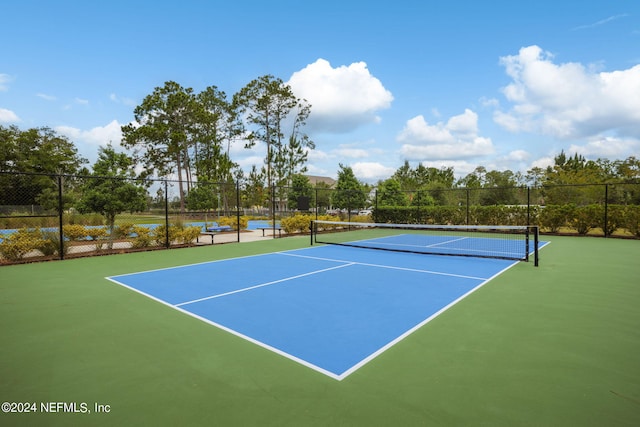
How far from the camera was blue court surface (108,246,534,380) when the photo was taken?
3826 millimetres

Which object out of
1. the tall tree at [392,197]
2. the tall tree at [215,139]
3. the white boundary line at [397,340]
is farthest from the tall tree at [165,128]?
the white boundary line at [397,340]

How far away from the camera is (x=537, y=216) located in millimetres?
17016

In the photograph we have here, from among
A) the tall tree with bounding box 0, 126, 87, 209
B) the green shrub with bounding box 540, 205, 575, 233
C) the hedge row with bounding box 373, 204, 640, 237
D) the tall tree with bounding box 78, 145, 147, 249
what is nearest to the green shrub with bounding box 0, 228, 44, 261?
the tall tree with bounding box 78, 145, 147, 249

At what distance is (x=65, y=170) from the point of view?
144 feet

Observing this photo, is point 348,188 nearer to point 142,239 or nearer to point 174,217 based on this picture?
point 174,217

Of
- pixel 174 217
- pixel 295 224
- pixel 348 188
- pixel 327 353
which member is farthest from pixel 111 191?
pixel 348 188

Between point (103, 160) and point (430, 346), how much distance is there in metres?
12.9

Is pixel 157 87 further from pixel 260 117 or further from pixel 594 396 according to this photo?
pixel 594 396

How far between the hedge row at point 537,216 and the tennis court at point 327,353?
981cm

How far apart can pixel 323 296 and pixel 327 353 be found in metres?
2.20

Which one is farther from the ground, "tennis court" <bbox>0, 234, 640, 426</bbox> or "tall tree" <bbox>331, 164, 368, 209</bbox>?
"tall tree" <bbox>331, 164, 368, 209</bbox>

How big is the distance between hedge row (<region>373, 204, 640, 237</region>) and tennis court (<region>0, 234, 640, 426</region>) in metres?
9.81

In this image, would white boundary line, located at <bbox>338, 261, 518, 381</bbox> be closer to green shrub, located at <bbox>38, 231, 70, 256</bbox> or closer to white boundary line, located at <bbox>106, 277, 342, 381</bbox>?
white boundary line, located at <bbox>106, 277, 342, 381</bbox>

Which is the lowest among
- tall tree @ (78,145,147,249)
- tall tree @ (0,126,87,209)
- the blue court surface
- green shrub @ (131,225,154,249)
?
the blue court surface
